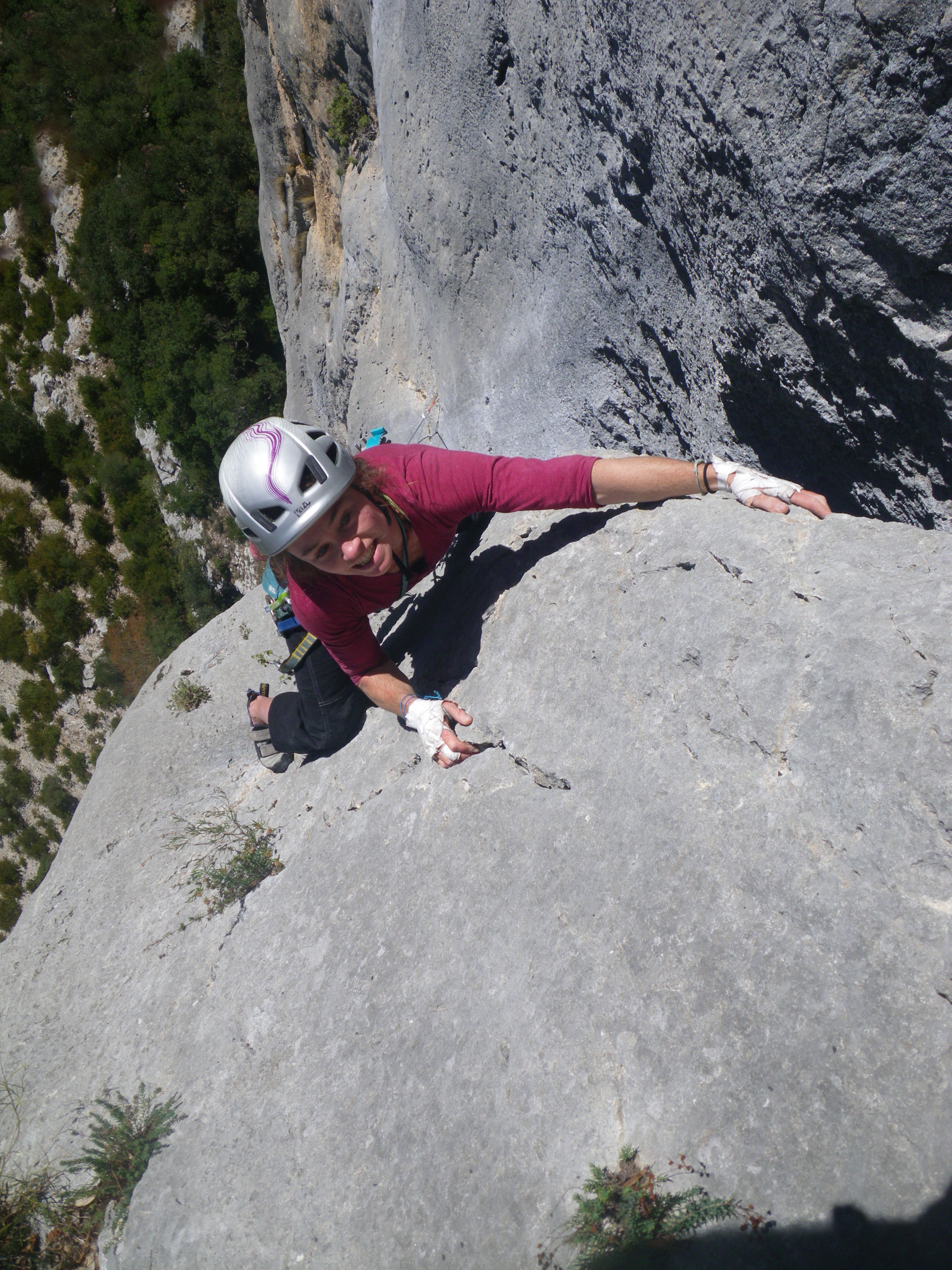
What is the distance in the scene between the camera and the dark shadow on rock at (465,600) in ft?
11.4

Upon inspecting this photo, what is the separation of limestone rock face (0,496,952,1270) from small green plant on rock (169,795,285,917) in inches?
5.1

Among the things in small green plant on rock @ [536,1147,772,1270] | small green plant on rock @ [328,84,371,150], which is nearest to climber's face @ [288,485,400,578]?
small green plant on rock @ [536,1147,772,1270]

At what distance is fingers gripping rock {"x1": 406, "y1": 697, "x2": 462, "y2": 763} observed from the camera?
3203 millimetres

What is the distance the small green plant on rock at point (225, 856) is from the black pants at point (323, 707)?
1.89 feet

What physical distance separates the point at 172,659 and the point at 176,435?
14.1 metres

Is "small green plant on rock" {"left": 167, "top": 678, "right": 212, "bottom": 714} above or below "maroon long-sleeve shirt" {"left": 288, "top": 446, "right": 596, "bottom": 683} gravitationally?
below

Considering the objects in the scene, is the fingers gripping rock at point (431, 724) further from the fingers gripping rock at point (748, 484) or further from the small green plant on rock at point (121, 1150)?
the small green plant on rock at point (121, 1150)

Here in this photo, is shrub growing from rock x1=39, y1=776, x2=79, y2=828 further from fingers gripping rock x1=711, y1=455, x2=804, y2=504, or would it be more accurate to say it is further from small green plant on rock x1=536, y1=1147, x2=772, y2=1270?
fingers gripping rock x1=711, y1=455, x2=804, y2=504

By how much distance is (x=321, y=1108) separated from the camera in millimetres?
2803

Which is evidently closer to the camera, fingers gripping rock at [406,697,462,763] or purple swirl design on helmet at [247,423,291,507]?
purple swirl design on helmet at [247,423,291,507]

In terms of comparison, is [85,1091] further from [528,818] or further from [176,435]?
[176,435]

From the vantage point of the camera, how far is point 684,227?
2.87 metres

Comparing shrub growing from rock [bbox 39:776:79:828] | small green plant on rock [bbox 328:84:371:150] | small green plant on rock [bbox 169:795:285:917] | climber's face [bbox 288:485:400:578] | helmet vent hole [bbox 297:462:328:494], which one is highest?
small green plant on rock [bbox 328:84:371:150]

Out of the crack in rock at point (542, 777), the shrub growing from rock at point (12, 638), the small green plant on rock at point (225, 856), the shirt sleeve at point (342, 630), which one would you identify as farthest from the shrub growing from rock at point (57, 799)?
the crack in rock at point (542, 777)
